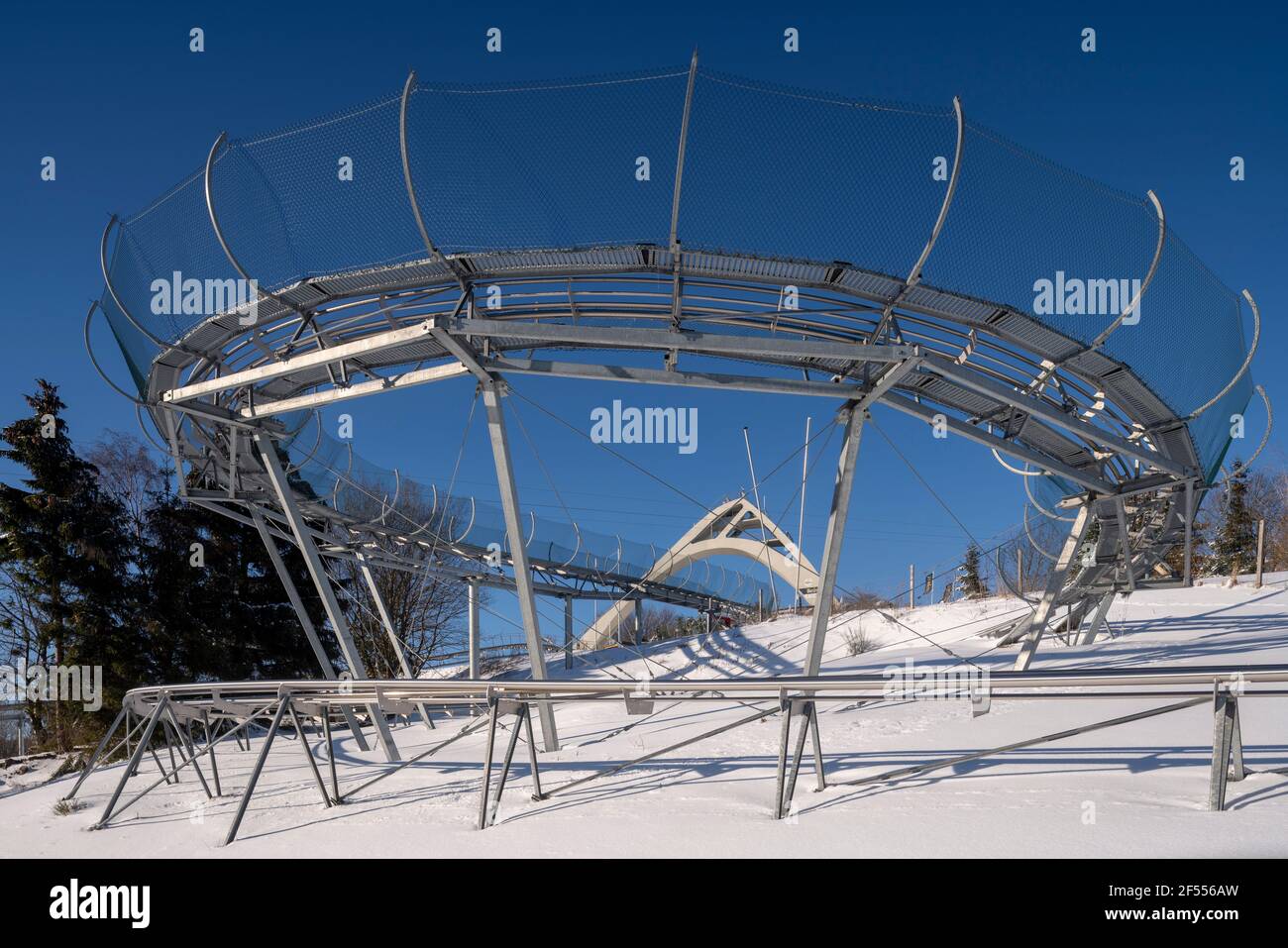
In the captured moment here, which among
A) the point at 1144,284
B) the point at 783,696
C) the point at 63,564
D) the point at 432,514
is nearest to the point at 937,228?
the point at 1144,284

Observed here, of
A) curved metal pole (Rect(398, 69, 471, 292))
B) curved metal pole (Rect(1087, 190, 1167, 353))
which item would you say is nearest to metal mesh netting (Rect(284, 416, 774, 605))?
curved metal pole (Rect(398, 69, 471, 292))

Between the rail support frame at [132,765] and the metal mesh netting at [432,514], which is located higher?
the metal mesh netting at [432,514]

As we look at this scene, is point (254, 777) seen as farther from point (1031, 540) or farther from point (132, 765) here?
point (1031, 540)

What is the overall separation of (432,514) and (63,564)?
12061mm

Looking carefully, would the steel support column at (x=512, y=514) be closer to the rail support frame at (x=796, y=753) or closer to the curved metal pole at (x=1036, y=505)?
the rail support frame at (x=796, y=753)

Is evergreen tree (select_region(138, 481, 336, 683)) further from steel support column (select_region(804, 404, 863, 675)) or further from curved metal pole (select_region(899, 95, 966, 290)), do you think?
curved metal pole (select_region(899, 95, 966, 290))

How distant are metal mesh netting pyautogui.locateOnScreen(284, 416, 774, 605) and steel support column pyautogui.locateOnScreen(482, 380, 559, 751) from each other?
6582mm

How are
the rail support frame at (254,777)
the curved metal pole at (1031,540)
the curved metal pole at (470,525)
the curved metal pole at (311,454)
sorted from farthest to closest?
the curved metal pole at (470,525) → the curved metal pole at (1031,540) → the curved metal pole at (311,454) → the rail support frame at (254,777)

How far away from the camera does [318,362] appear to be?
11094 mm

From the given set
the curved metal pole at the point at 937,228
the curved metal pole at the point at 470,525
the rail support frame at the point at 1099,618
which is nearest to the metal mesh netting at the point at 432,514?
the curved metal pole at the point at 470,525

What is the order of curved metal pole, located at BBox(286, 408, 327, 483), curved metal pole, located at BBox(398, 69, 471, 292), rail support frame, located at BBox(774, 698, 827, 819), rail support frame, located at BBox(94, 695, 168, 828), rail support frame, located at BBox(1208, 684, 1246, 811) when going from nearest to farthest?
rail support frame, located at BBox(1208, 684, 1246, 811)
rail support frame, located at BBox(774, 698, 827, 819)
curved metal pole, located at BBox(398, 69, 471, 292)
rail support frame, located at BBox(94, 695, 168, 828)
curved metal pole, located at BBox(286, 408, 327, 483)

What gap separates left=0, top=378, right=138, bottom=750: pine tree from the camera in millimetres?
24641

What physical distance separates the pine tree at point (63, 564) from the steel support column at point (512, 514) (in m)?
18.6

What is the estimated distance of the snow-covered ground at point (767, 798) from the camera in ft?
20.8
